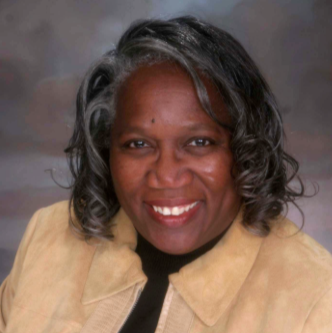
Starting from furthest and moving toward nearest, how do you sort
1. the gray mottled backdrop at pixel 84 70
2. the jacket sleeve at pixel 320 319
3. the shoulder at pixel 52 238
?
the gray mottled backdrop at pixel 84 70, the shoulder at pixel 52 238, the jacket sleeve at pixel 320 319

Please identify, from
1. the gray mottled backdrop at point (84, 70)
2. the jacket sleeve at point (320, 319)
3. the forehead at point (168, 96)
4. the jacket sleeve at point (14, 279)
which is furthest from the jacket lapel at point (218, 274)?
the gray mottled backdrop at point (84, 70)

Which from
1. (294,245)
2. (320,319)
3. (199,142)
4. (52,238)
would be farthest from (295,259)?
(52,238)

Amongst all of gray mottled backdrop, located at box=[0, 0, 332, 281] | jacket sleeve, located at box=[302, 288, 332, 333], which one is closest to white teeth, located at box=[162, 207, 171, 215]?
jacket sleeve, located at box=[302, 288, 332, 333]

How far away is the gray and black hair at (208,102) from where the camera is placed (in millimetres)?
1801

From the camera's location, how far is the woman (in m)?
1.76

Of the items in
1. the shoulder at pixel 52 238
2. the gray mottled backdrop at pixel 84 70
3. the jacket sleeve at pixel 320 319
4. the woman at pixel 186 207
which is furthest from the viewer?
the gray mottled backdrop at pixel 84 70

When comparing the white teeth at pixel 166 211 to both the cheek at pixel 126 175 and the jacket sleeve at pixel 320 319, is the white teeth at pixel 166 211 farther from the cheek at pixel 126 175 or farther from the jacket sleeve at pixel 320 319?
the jacket sleeve at pixel 320 319

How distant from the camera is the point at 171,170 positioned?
1768mm

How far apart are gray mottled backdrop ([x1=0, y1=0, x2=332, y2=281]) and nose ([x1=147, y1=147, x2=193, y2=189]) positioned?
941 millimetres

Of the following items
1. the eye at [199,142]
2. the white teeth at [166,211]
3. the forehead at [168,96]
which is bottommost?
the white teeth at [166,211]

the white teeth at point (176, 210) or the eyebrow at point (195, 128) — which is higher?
the eyebrow at point (195, 128)

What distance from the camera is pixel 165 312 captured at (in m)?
1.82

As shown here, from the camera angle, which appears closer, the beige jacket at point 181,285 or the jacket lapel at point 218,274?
the beige jacket at point 181,285

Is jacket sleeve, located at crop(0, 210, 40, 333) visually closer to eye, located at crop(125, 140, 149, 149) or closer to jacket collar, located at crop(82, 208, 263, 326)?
jacket collar, located at crop(82, 208, 263, 326)
